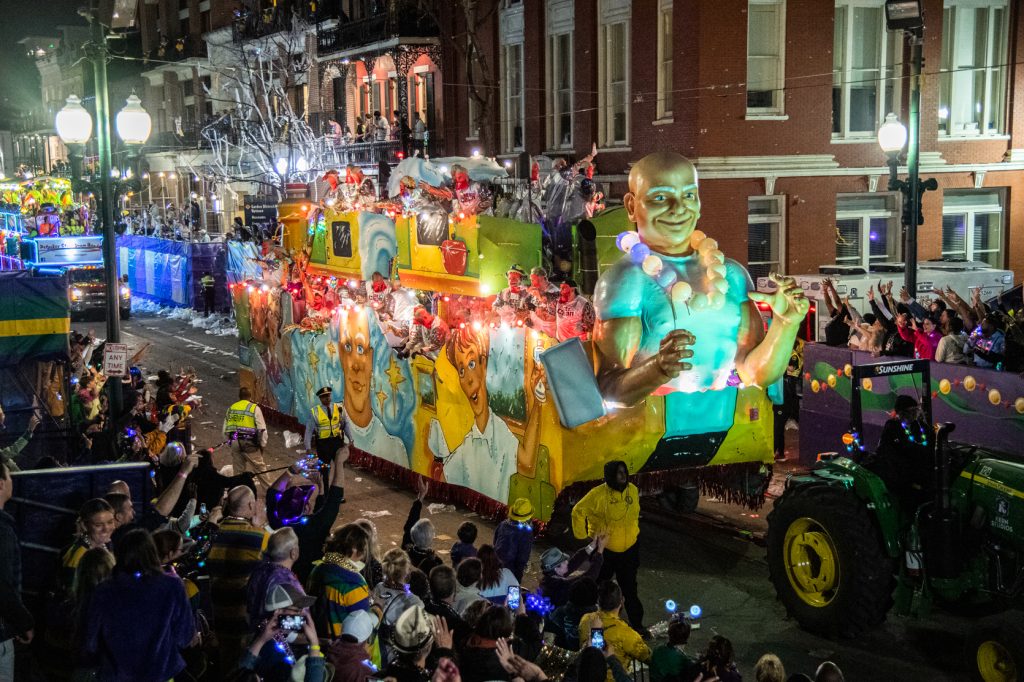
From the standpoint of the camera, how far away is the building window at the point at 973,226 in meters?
23.3

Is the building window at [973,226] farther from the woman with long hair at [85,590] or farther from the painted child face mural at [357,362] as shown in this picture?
the woman with long hair at [85,590]

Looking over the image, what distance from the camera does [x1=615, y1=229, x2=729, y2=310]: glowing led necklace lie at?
402 inches

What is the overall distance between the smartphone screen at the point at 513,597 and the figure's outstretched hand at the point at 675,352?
317cm

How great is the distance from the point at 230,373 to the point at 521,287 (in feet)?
41.2

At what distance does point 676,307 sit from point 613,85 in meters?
13.5

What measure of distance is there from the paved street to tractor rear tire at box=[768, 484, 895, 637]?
26 cm

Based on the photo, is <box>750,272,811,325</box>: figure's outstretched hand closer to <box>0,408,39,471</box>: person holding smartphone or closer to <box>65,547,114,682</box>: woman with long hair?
<box>65,547,114,682</box>: woman with long hair

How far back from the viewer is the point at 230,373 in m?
22.5

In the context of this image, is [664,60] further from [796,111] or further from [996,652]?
[996,652]

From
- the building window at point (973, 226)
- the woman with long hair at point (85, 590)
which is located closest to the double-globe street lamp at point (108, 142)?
the woman with long hair at point (85, 590)

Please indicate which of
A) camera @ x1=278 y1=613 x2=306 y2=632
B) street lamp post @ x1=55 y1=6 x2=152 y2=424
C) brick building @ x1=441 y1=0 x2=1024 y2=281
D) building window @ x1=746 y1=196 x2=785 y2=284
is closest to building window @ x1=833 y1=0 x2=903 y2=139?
brick building @ x1=441 y1=0 x2=1024 y2=281

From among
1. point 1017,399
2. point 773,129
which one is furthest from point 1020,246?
point 1017,399

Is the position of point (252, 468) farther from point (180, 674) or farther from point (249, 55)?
point (249, 55)

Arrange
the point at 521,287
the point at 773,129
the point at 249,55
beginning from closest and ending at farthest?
the point at 521,287 → the point at 773,129 → the point at 249,55
